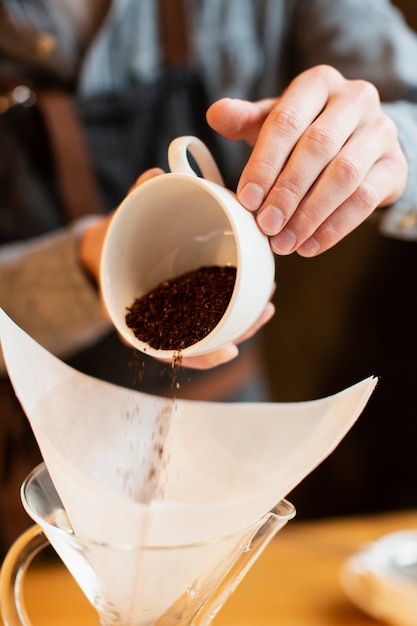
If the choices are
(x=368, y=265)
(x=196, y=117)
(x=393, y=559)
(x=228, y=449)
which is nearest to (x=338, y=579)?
(x=393, y=559)

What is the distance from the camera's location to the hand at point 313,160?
51 centimetres

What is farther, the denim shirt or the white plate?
the denim shirt

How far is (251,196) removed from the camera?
505mm

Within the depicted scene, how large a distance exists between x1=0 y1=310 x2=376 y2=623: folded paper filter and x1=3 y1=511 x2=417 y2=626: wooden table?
0.74 feet

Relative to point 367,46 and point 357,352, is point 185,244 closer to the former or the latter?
point 367,46

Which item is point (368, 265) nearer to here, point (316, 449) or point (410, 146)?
point (410, 146)

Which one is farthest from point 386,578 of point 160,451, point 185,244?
point 185,244

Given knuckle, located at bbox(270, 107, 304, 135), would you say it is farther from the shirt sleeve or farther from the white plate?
the white plate

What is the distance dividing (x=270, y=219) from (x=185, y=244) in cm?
11

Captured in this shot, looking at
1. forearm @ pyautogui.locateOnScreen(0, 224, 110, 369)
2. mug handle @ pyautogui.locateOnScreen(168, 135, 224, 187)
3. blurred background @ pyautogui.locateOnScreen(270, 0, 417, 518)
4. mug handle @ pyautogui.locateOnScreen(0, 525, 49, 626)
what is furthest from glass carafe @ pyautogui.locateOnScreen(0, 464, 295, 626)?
blurred background @ pyautogui.locateOnScreen(270, 0, 417, 518)

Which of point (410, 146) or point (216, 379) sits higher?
point (410, 146)

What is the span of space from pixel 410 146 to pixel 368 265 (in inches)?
42.4

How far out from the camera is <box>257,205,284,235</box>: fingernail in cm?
51

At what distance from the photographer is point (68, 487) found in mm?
472
